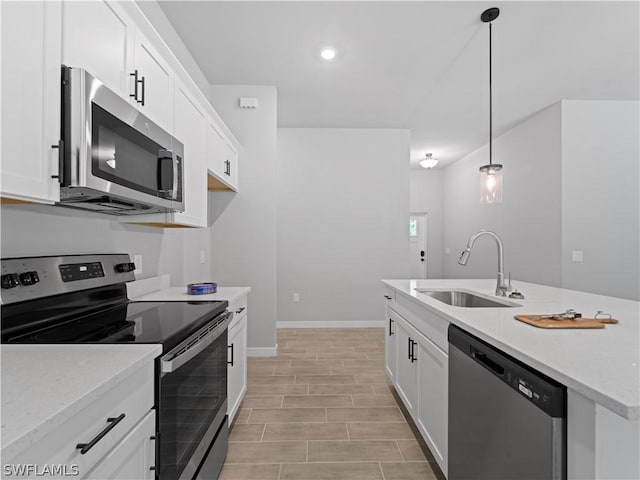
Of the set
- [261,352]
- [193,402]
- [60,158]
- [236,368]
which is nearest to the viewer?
[60,158]

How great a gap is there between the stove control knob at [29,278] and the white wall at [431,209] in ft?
25.3

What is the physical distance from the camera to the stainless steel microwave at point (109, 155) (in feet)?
3.70

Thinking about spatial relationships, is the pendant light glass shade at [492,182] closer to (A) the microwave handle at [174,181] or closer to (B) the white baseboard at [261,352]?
(A) the microwave handle at [174,181]

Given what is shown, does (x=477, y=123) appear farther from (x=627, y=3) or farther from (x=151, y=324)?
(x=151, y=324)

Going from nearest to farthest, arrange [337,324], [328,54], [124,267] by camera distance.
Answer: [124,267] → [328,54] → [337,324]

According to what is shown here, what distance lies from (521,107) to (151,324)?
195 inches

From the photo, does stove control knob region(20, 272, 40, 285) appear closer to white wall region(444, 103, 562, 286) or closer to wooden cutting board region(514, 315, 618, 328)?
wooden cutting board region(514, 315, 618, 328)

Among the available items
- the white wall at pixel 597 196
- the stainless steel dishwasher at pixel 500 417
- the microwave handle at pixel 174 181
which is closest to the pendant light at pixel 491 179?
the stainless steel dishwasher at pixel 500 417

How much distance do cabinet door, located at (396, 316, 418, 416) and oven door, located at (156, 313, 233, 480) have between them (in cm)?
114

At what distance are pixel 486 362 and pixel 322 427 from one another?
1462mm

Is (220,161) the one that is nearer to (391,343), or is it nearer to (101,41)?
(101,41)

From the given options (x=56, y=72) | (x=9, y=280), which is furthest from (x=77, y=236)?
(x=56, y=72)

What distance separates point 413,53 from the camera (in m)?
3.20

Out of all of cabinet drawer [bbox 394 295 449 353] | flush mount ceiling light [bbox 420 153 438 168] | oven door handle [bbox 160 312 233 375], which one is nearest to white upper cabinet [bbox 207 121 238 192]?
oven door handle [bbox 160 312 233 375]
